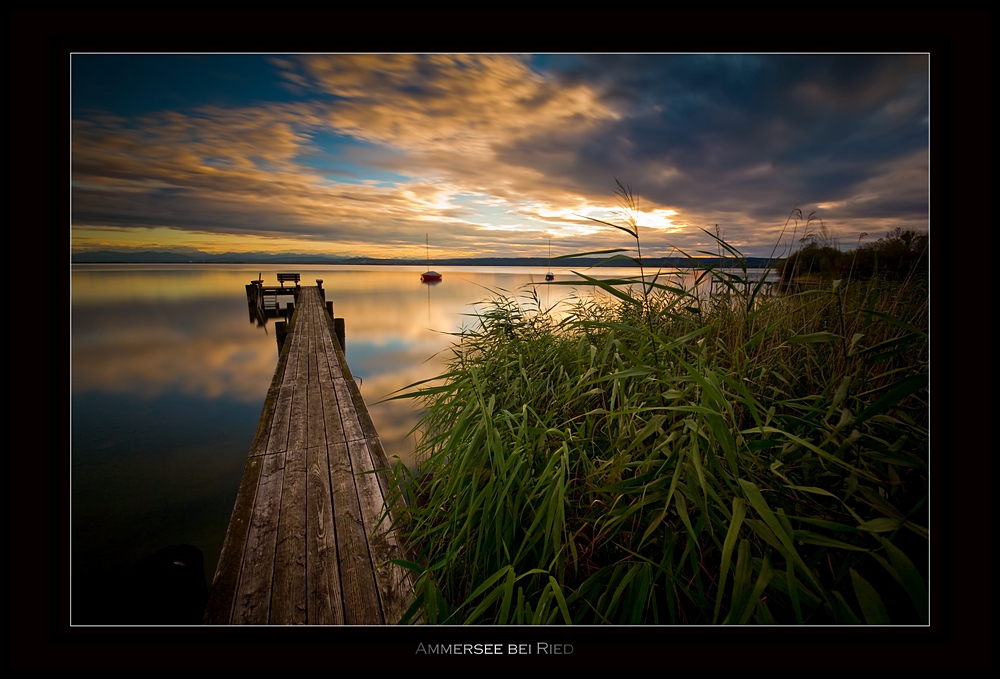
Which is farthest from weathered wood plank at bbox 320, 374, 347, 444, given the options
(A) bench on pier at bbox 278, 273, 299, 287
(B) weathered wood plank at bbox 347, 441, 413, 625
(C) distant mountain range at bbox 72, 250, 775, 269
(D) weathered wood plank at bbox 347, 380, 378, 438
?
(A) bench on pier at bbox 278, 273, 299, 287

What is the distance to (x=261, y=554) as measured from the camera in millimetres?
1533

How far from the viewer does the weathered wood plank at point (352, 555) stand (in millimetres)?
1281

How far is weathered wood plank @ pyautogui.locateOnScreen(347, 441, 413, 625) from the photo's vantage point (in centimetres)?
131

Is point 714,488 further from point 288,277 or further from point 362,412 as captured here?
point 288,277

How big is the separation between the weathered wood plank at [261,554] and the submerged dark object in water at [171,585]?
51 cm

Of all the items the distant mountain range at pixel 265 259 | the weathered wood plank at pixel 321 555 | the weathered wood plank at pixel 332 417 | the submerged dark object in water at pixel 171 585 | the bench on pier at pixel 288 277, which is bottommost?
the submerged dark object in water at pixel 171 585

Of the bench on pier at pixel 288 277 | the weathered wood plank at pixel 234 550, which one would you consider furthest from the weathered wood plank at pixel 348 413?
the bench on pier at pixel 288 277

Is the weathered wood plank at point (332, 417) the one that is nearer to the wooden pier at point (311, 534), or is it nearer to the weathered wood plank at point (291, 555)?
the wooden pier at point (311, 534)

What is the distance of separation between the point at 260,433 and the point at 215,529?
172cm

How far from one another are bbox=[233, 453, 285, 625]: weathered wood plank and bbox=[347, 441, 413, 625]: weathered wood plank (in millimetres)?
394

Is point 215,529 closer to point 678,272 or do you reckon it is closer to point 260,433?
point 260,433
